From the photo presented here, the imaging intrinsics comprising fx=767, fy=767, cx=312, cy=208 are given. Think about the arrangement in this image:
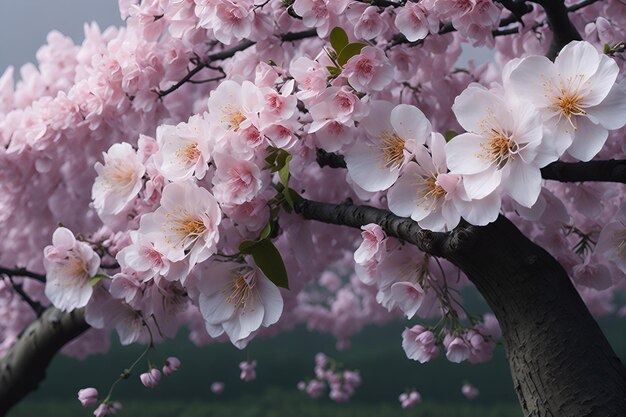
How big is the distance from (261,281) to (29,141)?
630 millimetres

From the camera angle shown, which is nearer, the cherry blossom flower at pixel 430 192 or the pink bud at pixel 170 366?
the cherry blossom flower at pixel 430 192

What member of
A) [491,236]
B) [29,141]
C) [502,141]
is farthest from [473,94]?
[29,141]

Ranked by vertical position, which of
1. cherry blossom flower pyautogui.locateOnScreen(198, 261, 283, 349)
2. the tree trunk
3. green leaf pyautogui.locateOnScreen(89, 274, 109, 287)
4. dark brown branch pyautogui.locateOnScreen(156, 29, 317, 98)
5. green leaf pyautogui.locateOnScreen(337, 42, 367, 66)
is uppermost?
green leaf pyautogui.locateOnScreen(337, 42, 367, 66)

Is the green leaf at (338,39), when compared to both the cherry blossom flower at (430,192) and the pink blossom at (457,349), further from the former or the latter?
the pink blossom at (457,349)

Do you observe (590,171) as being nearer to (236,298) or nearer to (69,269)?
(236,298)

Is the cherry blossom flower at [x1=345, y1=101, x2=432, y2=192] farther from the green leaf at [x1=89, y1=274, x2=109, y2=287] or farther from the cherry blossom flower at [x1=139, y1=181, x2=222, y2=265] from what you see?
the green leaf at [x1=89, y1=274, x2=109, y2=287]

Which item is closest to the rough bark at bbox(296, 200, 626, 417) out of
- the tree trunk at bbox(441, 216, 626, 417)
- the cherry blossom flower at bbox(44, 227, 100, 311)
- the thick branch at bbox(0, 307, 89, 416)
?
the tree trunk at bbox(441, 216, 626, 417)

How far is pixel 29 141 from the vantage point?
140 cm

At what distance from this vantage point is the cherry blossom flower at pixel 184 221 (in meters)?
0.95

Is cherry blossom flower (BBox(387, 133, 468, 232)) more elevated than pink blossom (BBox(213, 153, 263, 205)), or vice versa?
pink blossom (BBox(213, 153, 263, 205))

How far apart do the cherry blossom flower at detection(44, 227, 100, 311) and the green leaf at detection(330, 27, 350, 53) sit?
1.53 ft

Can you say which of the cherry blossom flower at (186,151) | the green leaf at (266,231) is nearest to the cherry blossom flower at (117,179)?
the cherry blossom flower at (186,151)

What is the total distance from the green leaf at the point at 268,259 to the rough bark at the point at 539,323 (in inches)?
6.2

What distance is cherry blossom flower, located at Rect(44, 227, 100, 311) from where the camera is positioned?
1.12 metres
